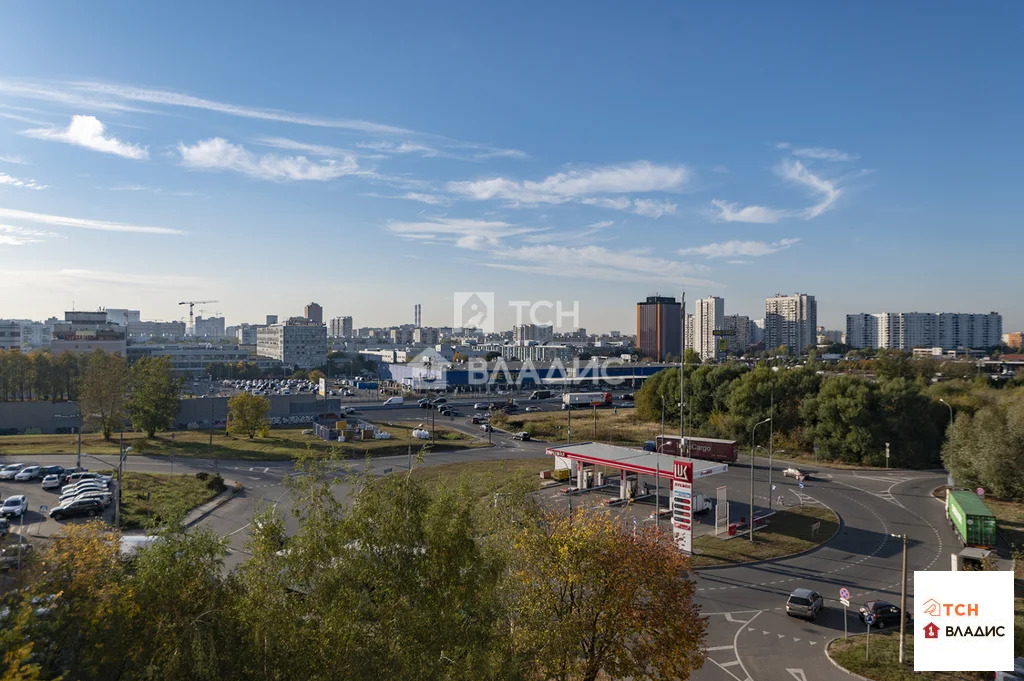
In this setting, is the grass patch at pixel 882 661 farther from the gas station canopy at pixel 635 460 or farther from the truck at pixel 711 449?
the truck at pixel 711 449

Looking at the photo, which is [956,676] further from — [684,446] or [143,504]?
[143,504]

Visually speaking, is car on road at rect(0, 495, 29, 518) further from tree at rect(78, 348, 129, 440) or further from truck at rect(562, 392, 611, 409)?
truck at rect(562, 392, 611, 409)

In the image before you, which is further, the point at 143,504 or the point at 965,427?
the point at 965,427

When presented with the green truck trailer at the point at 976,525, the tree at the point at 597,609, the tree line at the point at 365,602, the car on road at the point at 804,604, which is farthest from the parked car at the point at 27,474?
the green truck trailer at the point at 976,525

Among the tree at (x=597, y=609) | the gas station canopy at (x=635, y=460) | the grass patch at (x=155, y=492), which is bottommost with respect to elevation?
the grass patch at (x=155, y=492)

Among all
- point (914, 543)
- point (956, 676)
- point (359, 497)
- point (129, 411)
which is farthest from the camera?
point (129, 411)

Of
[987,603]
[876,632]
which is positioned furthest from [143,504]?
[987,603]
